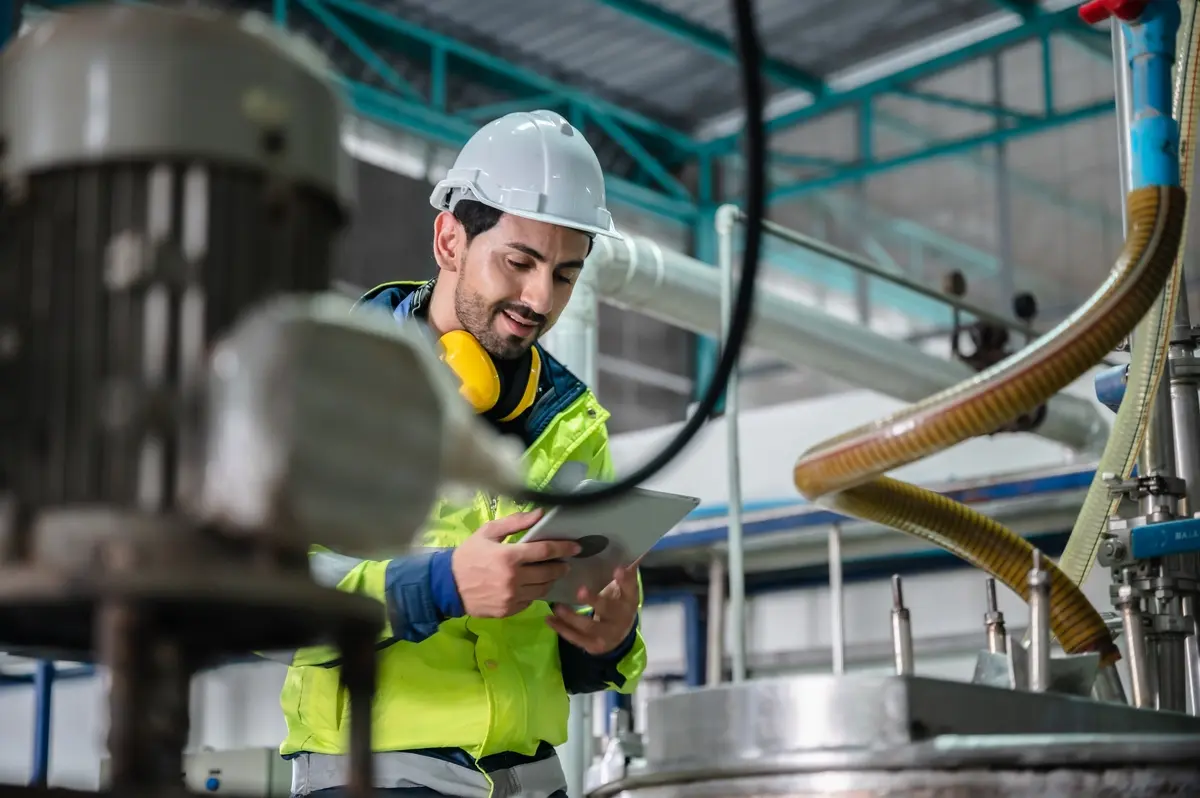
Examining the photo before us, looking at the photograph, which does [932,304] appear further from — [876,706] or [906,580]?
[876,706]

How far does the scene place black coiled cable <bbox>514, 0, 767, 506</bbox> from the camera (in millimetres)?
587

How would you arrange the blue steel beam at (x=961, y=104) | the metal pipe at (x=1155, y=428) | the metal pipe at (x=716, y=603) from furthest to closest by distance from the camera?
the blue steel beam at (x=961, y=104) → the metal pipe at (x=716, y=603) → the metal pipe at (x=1155, y=428)

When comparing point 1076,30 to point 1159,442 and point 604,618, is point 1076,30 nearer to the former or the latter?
point 1159,442

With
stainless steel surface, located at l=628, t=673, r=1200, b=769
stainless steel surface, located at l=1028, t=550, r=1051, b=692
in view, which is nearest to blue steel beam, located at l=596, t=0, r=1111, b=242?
stainless steel surface, located at l=1028, t=550, r=1051, b=692

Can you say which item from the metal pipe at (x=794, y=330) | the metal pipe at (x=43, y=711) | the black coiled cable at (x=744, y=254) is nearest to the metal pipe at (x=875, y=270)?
the metal pipe at (x=794, y=330)

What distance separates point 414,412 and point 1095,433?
3.97 meters

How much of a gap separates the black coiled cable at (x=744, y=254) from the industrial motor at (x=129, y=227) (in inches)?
6.0

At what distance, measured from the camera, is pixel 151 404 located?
480 millimetres

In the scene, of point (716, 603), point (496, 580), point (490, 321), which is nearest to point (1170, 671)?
point (496, 580)

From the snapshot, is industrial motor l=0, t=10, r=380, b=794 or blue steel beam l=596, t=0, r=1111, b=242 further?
blue steel beam l=596, t=0, r=1111, b=242

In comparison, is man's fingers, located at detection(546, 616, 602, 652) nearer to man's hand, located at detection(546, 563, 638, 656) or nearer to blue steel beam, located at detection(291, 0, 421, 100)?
man's hand, located at detection(546, 563, 638, 656)

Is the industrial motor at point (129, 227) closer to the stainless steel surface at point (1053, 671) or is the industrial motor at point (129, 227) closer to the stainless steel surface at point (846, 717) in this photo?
the stainless steel surface at point (846, 717)

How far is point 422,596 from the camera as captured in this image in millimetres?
1178

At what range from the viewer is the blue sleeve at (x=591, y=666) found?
1400 millimetres
